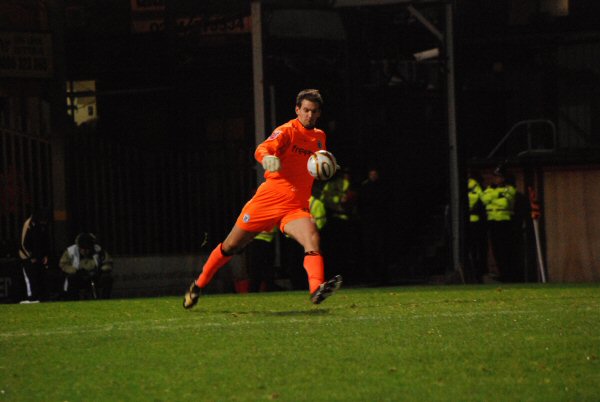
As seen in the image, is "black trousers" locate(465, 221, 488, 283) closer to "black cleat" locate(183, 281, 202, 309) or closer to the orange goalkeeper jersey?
"black cleat" locate(183, 281, 202, 309)

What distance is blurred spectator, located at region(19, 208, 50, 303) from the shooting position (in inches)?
670

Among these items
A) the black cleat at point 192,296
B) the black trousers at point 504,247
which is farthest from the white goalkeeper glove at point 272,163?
the black trousers at point 504,247

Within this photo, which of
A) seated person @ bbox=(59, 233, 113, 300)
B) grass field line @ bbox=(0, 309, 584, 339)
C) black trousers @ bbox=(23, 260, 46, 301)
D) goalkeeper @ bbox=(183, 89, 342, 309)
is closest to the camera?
grass field line @ bbox=(0, 309, 584, 339)

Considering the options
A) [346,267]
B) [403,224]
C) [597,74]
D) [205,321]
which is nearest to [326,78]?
[403,224]

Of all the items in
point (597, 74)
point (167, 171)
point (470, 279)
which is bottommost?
point (470, 279)

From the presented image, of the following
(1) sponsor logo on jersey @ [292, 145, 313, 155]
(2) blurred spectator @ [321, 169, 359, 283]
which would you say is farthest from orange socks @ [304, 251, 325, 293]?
(2) blurred spectator @ [321, 169, 359, 283]

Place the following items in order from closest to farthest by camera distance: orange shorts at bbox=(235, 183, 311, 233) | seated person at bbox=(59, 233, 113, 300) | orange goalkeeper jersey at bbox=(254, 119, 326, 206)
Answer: orange goalkeeper jersey at bbox=(254, 119, 326, 206)
orange shorts at bbox=(235, 183, 311, 233)
seated person at bbox=(59, 233, 113, 300)

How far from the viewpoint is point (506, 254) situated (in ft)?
63.4

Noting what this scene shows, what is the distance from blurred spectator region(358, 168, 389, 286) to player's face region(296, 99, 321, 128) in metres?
7.72

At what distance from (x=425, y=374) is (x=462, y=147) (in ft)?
40.5

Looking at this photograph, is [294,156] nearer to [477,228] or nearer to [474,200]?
[474,200]

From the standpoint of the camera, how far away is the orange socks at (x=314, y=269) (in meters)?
10.5

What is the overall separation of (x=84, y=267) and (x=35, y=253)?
0.72 metres

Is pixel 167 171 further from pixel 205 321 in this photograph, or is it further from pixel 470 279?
pixel 205 321
